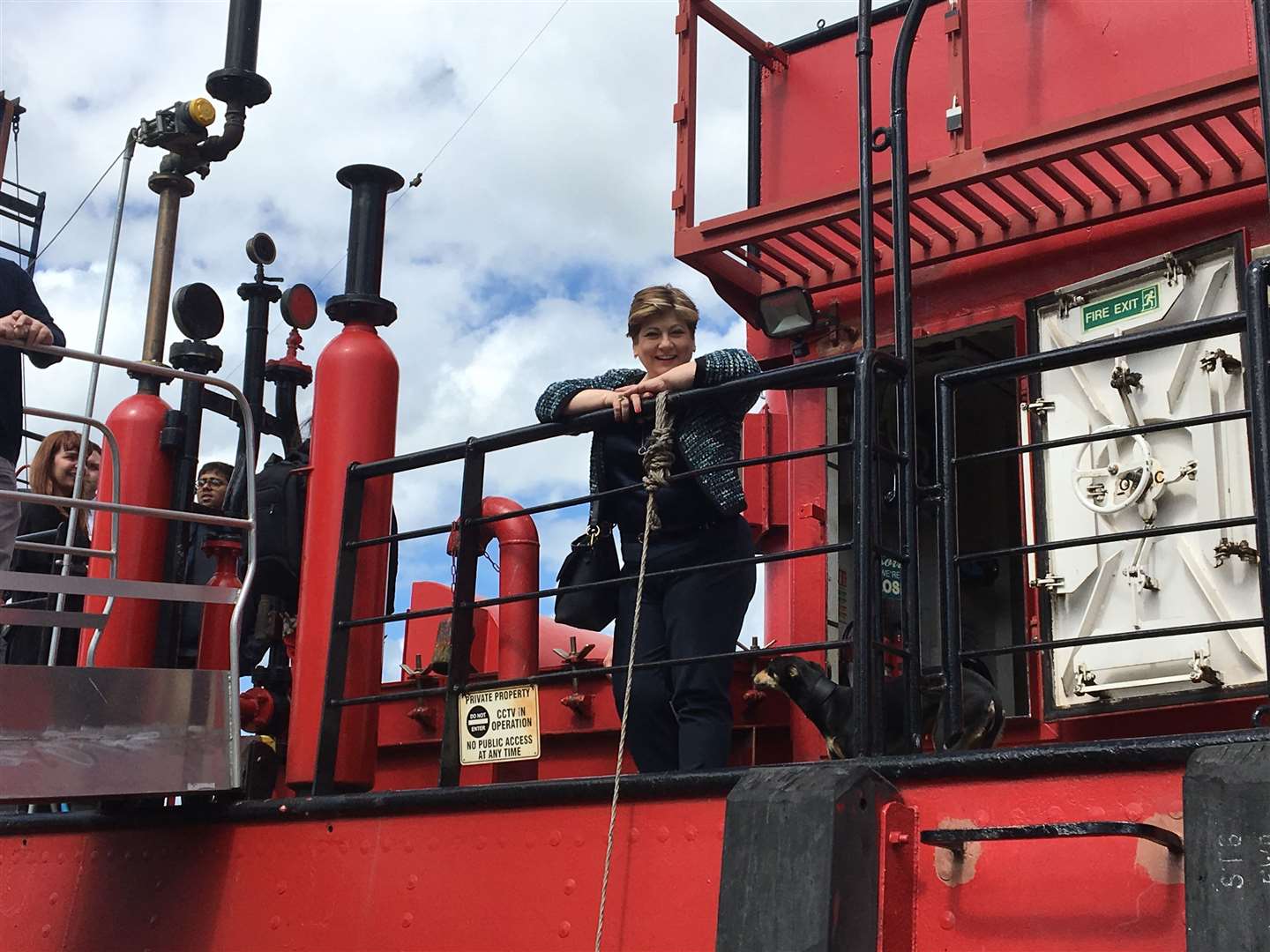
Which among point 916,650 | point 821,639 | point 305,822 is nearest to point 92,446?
point 305,822

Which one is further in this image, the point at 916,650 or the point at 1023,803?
the point at 916,650

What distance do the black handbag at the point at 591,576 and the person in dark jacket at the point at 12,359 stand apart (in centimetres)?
178

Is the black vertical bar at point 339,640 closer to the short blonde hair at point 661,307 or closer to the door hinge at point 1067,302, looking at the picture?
the short blonde hair at point 661,307

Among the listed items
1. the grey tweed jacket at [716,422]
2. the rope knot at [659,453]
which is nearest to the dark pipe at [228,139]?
the grey tweed jacket at [716,422]

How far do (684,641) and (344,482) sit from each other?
66.5 inches

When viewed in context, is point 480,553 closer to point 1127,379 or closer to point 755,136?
point 1127,379

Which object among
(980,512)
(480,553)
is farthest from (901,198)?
(980,512)

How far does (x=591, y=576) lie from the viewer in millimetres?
4668

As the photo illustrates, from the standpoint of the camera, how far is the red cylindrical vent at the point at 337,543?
511 cm

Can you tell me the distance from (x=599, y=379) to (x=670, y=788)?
1479mm

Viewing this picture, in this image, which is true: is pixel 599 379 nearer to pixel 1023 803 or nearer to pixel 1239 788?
pixel 1023 803

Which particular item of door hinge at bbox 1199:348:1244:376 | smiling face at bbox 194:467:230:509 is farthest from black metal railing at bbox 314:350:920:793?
smiling face at bbox 194:467:230:509

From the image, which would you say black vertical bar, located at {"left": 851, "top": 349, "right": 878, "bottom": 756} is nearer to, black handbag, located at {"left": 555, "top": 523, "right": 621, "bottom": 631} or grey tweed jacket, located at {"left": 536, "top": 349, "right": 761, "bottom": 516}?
Answer: grey tweed jacket, located at {"left": 536, "top": 349, "right": 761, "bottom": 516}

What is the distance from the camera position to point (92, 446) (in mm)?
6227
